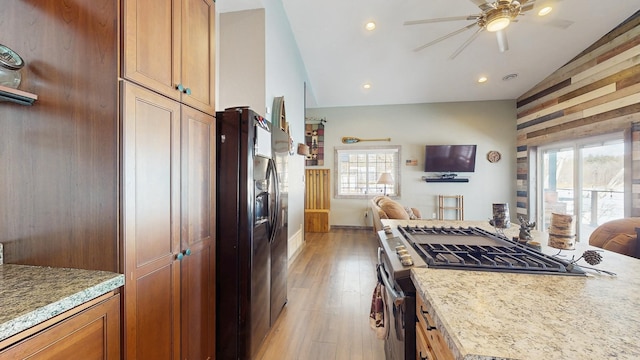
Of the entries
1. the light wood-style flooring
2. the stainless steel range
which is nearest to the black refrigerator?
the light wood-style flooring

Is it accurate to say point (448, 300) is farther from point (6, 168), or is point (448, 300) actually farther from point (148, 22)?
point (6, 168)

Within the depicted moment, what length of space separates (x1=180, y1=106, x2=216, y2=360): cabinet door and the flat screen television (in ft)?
17.4

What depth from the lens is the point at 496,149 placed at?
5676 mm

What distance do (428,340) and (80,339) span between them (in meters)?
1.13

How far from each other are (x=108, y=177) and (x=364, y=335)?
2037 mm

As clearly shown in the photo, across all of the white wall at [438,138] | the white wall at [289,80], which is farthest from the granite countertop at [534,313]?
the white wall at [438,138]

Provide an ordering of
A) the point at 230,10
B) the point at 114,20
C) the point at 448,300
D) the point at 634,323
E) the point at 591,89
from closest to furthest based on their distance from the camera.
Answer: the point at 634,323 < the point at 448,300 < the point at 114,20 < the point at 230,10 < the point at 591,89

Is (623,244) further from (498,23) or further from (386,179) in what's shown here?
(386,179)

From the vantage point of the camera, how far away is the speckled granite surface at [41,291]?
64 cm

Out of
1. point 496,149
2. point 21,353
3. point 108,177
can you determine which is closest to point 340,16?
point 108,177

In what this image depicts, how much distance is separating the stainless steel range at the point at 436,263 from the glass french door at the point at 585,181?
8.91 ft

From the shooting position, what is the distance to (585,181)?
4.03m

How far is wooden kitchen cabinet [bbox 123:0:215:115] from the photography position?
3.12ft

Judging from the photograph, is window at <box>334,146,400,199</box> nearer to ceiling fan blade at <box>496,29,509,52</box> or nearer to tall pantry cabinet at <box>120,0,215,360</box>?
ceiling fan blade at <box>496,29,509,52</box>
